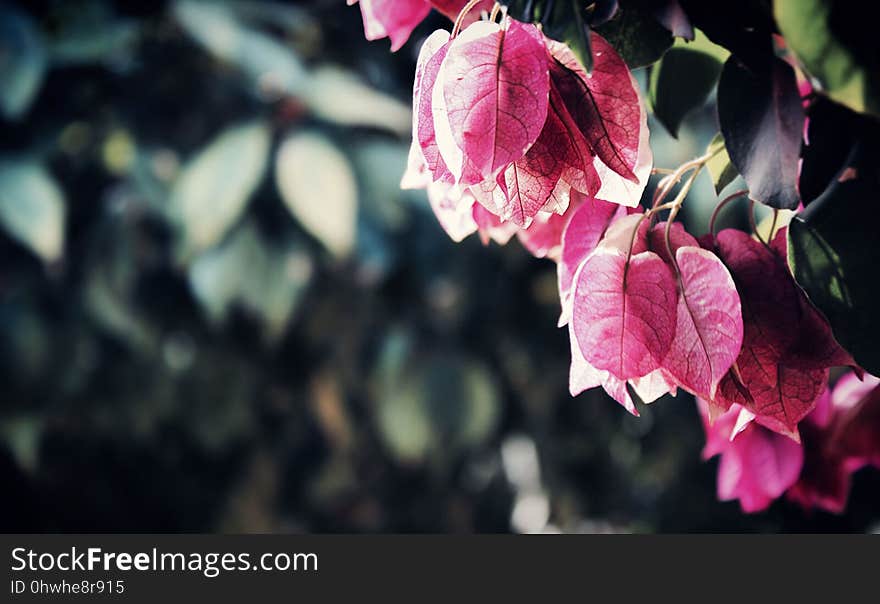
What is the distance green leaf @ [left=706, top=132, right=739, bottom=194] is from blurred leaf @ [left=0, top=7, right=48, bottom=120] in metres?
0.73

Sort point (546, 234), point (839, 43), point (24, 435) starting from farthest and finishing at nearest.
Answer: point (24, 435) → point (546, 234) → point (839, 43)

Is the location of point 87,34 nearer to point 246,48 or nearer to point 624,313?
point 246,48

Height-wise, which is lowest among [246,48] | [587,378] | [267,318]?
[267,318]

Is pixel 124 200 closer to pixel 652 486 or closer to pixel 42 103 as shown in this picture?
pixel 42 103

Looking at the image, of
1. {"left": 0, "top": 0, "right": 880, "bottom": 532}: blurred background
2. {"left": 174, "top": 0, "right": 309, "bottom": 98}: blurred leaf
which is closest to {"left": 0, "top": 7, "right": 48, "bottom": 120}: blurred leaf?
{"left": 0, "top": 0, "right": 880, "bottom": 532}: blurred background

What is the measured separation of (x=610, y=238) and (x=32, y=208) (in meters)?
0.69

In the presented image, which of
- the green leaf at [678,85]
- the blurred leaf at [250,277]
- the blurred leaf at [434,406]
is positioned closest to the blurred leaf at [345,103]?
the blurred leaf at [250,277]

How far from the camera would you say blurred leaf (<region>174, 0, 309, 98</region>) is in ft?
2.89

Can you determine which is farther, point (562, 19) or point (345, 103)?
point (345, 103)

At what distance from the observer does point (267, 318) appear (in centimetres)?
92

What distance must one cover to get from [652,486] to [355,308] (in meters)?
0.54

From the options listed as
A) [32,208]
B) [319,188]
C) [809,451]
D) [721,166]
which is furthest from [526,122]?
[32,208]

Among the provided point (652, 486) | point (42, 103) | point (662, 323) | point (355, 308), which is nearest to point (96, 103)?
point (42, 103)

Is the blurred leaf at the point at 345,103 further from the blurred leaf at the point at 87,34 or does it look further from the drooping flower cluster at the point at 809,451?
the drooping flower cluster at the point at 809,451
